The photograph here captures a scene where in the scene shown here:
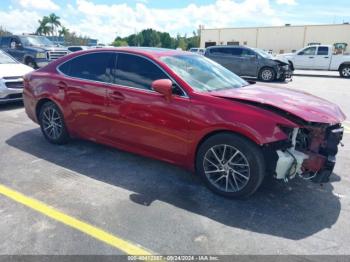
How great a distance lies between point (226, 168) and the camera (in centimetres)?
346

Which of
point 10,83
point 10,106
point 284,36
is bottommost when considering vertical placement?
point 10,106

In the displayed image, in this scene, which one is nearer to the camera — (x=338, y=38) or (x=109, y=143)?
(x=109, y=143)

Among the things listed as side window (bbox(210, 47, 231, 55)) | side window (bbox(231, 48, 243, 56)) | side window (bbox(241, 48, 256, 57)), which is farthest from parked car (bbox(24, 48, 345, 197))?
side window (bbox(210, 47, 231, 55))

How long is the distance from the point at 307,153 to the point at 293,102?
0.59 metres

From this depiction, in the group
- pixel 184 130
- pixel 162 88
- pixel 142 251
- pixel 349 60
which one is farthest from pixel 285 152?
pixel 349 60

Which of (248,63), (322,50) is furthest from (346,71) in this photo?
(248,63)

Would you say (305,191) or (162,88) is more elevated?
(162,88)

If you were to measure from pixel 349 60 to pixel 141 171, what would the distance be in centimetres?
1824

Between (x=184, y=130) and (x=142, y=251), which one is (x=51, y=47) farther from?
(x=142, y=251)

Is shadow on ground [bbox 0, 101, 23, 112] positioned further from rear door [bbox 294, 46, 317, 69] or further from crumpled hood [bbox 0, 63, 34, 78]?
rear door [bbox 294, 46, 317, 69]

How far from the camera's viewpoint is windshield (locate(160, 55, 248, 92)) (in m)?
3.80

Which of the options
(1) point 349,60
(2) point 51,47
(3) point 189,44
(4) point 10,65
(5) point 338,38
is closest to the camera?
(4) point 10,65

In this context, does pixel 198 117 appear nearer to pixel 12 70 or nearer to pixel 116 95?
pixel 116 95

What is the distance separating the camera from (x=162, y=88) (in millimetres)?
3525
